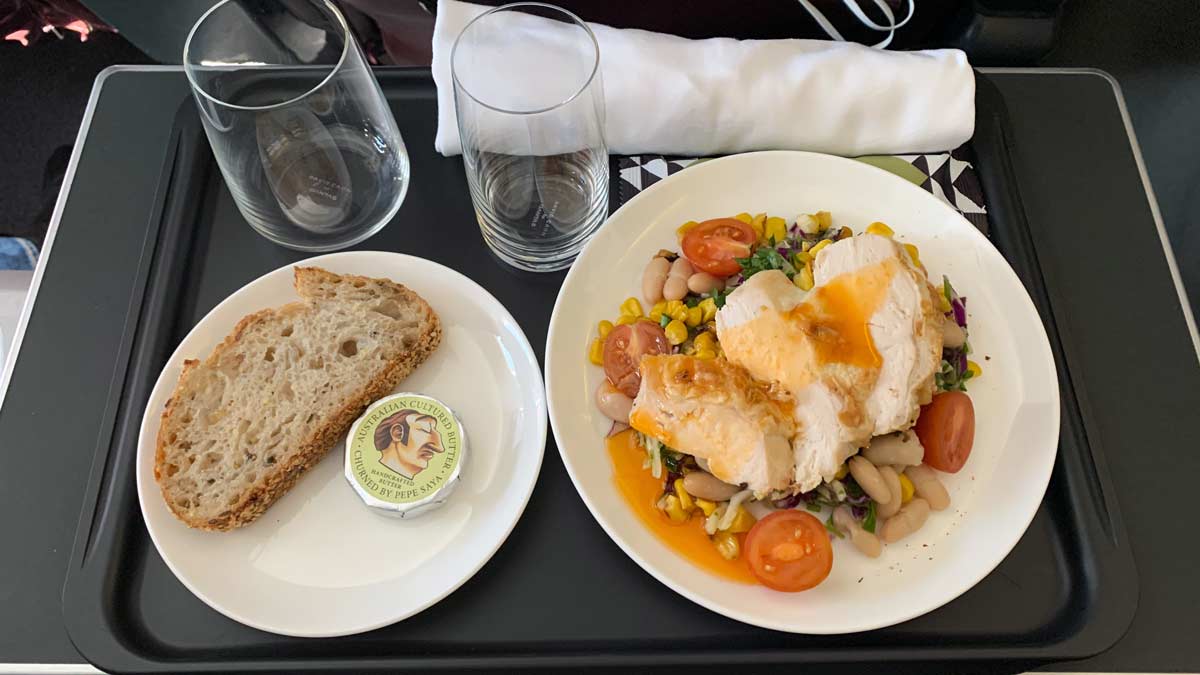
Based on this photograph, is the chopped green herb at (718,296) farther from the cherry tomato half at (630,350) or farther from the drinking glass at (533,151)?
the drinking glass at (533,151)

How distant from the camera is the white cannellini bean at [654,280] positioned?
147 centimetres

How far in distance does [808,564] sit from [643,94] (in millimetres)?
841

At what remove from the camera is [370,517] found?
1.37 meters

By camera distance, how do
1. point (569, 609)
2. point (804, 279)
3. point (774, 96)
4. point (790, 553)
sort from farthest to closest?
1. point (774, 96)
2. point (804, 279)
3. point (569, 609)
4. point (790, 553)

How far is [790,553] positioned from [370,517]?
0.61 meters

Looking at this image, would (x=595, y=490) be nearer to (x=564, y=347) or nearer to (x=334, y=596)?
(x=564, y=347)

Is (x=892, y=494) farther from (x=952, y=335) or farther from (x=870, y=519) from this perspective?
(x=952, y=335)

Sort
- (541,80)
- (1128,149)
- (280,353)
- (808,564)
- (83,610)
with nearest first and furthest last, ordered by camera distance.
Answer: (808,564) < (83,610) < (280,353) < (541,80) < (1128,149)

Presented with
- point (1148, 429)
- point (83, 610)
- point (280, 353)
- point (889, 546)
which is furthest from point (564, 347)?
point (1148, 429)

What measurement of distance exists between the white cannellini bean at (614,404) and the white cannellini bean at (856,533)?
0.33 meters

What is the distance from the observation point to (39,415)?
1501 mm

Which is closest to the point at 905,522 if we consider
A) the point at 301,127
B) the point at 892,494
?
the point at 892,494

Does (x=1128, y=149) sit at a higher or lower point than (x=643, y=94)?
lower

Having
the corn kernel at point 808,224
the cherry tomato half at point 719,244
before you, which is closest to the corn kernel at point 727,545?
the cherry tomato half at point 719,244
